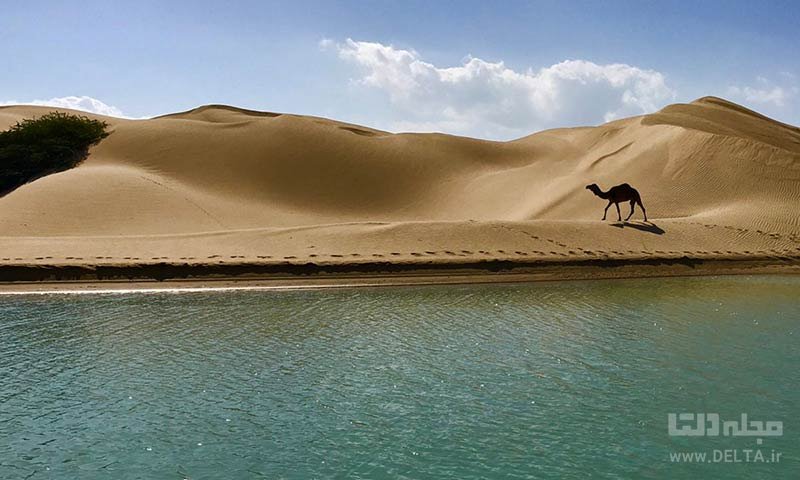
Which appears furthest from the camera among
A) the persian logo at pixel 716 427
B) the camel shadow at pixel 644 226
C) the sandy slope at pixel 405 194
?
→ the camel shadow at pixel 644 226

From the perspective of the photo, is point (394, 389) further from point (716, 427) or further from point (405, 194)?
point (405, 194)

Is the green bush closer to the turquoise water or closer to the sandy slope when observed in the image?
the sandy slope

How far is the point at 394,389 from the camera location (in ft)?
30.8

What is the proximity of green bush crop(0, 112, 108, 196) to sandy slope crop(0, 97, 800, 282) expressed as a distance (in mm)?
1730

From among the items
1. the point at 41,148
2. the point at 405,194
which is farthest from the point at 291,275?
the point at 41,148

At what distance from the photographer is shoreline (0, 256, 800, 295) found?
67.8 ft

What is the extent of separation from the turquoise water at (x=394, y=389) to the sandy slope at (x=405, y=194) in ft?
27.9

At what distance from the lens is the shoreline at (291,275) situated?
20672 millimetres

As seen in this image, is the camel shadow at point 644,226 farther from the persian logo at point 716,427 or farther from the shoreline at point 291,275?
the persian logo at point 716,427

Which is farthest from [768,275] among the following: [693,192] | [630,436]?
[630,436]

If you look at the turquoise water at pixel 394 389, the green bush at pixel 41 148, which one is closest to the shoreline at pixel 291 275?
the turquoise water at pixel 394 389

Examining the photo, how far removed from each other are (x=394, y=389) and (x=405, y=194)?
39.1m

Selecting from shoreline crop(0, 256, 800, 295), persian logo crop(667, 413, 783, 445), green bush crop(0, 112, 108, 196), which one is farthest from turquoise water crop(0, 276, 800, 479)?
green bush crop(0, 112, 108, 196)

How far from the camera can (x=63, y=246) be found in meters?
25.0
